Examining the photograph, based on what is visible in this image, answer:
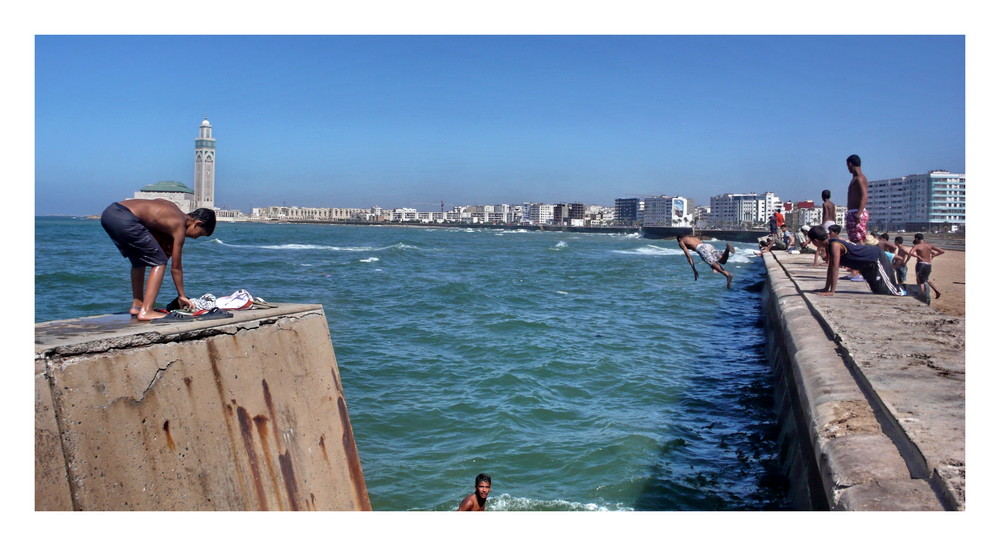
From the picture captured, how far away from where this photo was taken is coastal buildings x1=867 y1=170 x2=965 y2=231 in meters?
65.6

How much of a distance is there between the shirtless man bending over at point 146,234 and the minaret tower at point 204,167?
18442cm

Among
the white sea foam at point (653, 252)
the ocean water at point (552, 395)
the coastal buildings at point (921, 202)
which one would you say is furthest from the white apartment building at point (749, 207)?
the ocean water at point (552, 395)

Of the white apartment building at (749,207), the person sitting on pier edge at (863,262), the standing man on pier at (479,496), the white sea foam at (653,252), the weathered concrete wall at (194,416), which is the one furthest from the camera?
the white apartment building at (749,207)

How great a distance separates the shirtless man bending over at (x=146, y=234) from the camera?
172 inches

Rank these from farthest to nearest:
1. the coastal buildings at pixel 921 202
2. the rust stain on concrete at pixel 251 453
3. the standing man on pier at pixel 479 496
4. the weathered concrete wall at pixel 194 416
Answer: the coastal buildings at pixel 921 202 < the standing man on pier at pixel 479 496 < the rust stain on concrete at pixel 251 453 < the weathered concrete wall at pixel 194 416

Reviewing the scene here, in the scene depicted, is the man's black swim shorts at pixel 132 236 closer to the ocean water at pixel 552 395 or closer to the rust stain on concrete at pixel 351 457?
the rust stain on concrete at pixel 351 457

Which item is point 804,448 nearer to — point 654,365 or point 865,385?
point 865,385

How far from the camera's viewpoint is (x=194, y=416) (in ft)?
10.9

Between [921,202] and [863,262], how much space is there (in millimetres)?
80839

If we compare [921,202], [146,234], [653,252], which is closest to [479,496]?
[146,234]

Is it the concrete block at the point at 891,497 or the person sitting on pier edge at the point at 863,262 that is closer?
the concrete block at the point at 891,497

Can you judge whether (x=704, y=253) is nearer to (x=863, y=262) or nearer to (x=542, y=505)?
(x=863, y=262)

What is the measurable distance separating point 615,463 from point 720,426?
1.84m

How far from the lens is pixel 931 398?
4469 millimetres
